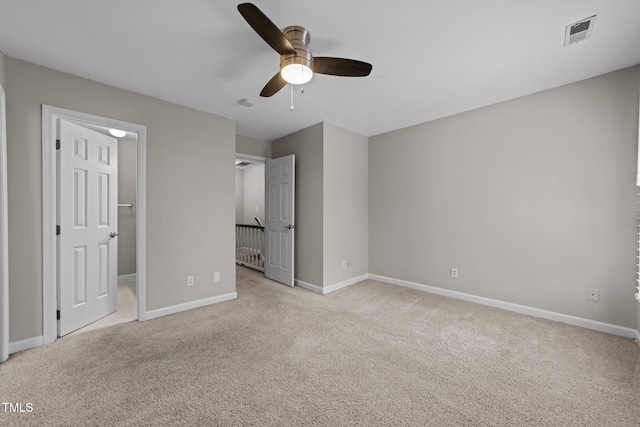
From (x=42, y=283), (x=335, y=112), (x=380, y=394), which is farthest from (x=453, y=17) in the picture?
(x=42, y=283)

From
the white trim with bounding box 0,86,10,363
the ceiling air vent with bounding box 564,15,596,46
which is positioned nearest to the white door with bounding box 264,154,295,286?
the white trim with bounding box 0,86,10,363

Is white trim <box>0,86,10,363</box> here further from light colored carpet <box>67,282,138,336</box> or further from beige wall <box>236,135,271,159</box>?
beige wall <box>236,135,271,159</box>

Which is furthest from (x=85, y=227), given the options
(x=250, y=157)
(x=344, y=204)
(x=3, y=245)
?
(x=344, y=204)

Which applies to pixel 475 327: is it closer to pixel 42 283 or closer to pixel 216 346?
pixel 216 346

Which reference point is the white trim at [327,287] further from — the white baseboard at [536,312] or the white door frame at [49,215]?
the white door frame at [49,215]

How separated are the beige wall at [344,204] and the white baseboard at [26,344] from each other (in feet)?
9.76

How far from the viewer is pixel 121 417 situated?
1.56 metres

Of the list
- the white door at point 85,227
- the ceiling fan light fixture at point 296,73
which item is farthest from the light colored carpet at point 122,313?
the ceiling fan light fixture at point 296,73

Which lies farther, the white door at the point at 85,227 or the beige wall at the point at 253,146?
the beige wall at the point at 253,146

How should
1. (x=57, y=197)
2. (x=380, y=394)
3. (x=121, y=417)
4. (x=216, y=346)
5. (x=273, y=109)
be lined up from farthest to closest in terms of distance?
(x=273, y=109)
(x=57, y=197)
(x=216, y=346)
(x=380, y=394)
(x=121, y=417)

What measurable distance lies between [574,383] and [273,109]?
3764mm

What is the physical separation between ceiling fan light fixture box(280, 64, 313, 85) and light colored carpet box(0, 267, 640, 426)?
2.15 m

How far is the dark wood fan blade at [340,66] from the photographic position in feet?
6.15

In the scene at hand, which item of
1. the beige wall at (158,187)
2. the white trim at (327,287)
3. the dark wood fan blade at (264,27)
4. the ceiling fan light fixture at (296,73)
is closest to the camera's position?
the dark wood fan blade at (264,27)
